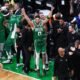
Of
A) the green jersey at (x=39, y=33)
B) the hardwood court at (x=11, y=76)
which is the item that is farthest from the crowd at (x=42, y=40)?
the hardwood court at (x=11, y=76)

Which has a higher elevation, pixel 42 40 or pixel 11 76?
pixel 42 40

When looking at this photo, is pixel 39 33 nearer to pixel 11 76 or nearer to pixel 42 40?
pixel 42 40

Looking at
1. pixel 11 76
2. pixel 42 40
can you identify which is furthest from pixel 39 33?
pixel 11 76

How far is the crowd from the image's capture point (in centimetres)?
1214

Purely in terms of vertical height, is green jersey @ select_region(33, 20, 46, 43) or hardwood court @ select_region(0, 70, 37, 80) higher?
green jersey @ select_region(33, 20, 46, 43)

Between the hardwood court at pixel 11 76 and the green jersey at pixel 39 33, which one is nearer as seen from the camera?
the green jersey at pixel 39 33

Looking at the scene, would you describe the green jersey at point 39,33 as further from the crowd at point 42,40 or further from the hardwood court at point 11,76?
the hardwood court at point 11,76

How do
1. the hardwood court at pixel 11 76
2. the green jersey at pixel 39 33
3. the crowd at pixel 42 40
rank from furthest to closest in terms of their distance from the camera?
1. the hardwood court at pixel 11 76
2. the green jersey at pixel 39 33
3. the crowd at pixel 42 40

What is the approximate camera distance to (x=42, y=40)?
13805 millimetres

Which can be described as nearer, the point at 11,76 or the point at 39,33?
the point at 39,33

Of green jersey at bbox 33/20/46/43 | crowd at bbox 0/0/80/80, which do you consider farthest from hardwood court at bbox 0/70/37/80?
green jersey at bbox 33/20/46/43

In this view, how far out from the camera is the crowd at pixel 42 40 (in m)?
12.1

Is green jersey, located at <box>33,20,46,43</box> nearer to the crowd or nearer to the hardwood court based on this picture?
the crowd

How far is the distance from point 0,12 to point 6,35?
1.13 m
